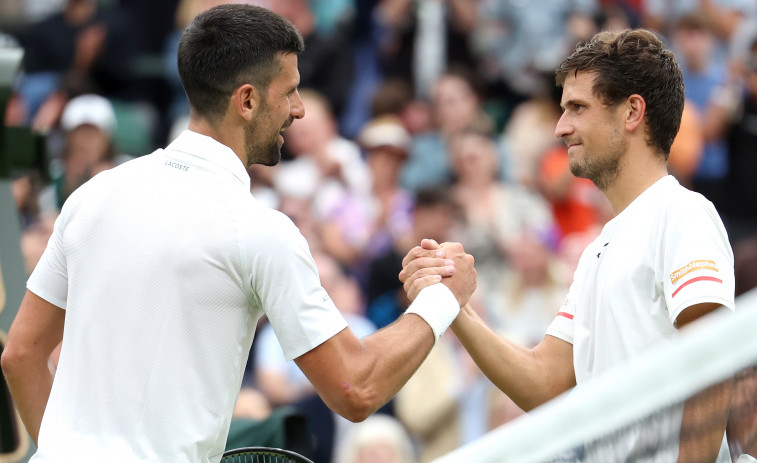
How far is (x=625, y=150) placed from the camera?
3.19 metres

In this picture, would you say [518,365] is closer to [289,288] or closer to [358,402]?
[358,402]

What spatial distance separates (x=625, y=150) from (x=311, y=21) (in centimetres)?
580

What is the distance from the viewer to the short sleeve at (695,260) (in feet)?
9.04

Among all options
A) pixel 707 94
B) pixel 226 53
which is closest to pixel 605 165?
pixel 226 53

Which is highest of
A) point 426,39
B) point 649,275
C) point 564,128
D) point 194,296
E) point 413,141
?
point 426,39

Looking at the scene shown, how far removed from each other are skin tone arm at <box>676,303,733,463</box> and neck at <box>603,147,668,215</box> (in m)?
1.00

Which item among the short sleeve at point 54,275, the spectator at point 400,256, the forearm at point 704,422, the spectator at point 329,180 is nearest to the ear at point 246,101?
the short sleeve at point 54,275

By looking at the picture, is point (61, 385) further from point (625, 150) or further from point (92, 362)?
point (625, 150)

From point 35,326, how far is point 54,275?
0.55 ft

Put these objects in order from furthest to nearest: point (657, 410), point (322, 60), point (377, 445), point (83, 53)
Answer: point (83, 53) < point (322, 60) < point (377, 445) < point (657, 410)

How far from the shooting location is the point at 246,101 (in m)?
2.86

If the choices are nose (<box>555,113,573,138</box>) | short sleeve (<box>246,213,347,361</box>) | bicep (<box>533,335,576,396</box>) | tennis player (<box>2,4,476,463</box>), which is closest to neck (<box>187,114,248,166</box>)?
tennis player (<box>2,4,476,463</box>)

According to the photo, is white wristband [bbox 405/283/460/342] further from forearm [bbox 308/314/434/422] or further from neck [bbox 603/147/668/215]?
neck [bbox 603/147/668/215]

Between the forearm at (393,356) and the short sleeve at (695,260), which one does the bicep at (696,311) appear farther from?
Answer: the forearm at (393,356)
